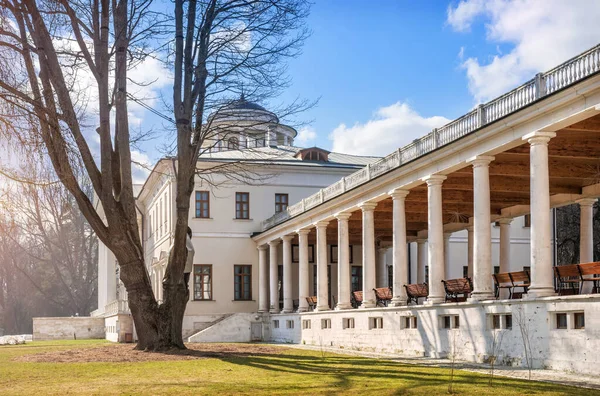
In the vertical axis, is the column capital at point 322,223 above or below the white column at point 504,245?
above

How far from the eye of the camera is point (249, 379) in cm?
1491

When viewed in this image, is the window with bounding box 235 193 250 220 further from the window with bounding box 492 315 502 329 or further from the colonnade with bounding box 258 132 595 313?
the window with bounding box 492 315 502 329

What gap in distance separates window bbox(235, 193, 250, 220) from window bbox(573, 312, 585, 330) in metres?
31.8

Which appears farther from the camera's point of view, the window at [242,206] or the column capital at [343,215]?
the window at [242,206]

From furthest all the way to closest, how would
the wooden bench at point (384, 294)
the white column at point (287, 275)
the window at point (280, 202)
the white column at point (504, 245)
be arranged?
the window at point (280, 202), the white column at point (287, 275), the white column at point (504, 245), the wooden bench at point (384, 294)

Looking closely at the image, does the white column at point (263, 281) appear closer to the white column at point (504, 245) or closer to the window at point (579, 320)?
the white column at point (504, 245)

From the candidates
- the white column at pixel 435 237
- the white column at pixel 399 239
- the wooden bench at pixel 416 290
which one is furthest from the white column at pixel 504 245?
the white column at pixel 435 237

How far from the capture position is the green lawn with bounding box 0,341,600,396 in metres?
12.9

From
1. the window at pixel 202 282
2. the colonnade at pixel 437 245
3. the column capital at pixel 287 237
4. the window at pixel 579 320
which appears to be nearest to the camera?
the window at pixel 579 320

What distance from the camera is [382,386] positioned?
13.4 m

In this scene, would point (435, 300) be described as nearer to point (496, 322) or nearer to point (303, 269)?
point (496, 322)

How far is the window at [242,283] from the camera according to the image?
4641cm

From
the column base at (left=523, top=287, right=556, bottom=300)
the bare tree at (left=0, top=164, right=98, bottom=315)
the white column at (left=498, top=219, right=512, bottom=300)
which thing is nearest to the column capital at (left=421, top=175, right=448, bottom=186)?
the column base at (left=523, top=287, right=556, bottom=300)

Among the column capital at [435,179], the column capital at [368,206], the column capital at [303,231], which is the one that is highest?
the column capital at [435,179]
